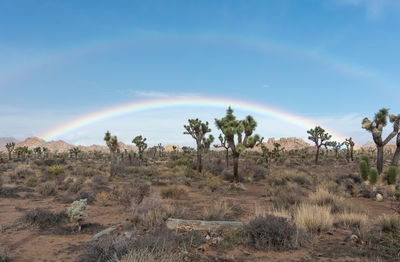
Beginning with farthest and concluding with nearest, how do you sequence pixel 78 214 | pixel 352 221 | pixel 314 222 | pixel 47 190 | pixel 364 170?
1. pixel 364 170
2. pixel 47 190
3. pixel 78 214
4. pixel 352 221
5. pixel 314 222

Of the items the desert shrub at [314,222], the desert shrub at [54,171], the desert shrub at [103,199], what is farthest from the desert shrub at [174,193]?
the desert shrub at [54,171]

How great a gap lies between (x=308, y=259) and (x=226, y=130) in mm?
16478

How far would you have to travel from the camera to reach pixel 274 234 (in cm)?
607

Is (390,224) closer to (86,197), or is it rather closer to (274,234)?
(274,234)

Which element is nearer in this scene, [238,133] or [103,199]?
[103,199]

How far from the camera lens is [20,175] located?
24.0 meters

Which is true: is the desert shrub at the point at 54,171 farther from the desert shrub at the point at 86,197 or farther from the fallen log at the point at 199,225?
the fallen log at the point at 199,225

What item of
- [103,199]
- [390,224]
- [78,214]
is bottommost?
[103,199]

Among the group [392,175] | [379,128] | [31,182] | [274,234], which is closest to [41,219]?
[274,234]

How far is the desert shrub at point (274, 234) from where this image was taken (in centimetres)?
592

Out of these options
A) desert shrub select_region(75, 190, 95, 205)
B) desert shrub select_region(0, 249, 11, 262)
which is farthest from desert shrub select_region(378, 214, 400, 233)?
desert shrub select_region(75, 190, 95, 205)

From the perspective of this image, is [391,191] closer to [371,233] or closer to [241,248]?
[371,233]

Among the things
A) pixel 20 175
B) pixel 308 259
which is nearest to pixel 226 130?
pixel 308 259

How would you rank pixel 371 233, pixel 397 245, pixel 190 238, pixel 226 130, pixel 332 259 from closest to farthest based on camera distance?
pixel 332 259 → pixel 397 245 → pixel 190 238 → pixel 371 233 → pixel 226 130
